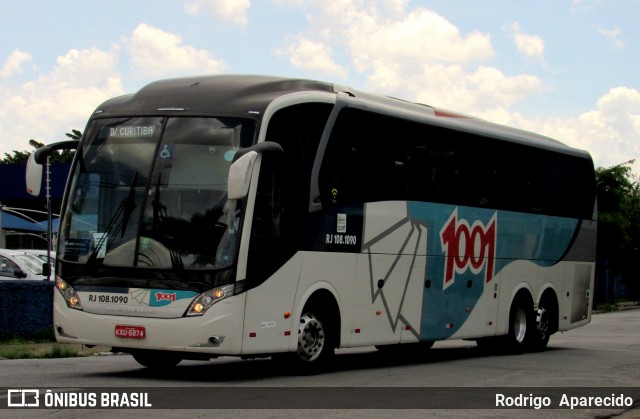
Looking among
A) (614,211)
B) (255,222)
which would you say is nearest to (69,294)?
(255,222)

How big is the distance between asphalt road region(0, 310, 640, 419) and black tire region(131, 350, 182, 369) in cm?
18

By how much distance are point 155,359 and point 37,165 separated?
9.79 feet

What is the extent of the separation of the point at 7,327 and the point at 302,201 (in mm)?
10320

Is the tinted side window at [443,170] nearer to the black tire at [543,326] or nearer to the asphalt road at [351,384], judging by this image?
the black tire at [543,326]

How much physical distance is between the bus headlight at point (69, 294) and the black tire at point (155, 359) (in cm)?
120

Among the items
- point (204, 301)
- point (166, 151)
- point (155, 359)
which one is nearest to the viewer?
point (204, 301)

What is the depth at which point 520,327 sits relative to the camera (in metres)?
21.5

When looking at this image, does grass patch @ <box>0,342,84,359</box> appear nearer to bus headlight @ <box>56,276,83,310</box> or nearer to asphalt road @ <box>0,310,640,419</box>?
asphalt road @ <box>0,310,640,419</box>

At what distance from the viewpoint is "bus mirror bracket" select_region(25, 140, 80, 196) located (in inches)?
577

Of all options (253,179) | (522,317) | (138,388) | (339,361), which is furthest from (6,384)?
(522,317)

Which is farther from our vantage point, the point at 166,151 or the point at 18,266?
the point at 18,266

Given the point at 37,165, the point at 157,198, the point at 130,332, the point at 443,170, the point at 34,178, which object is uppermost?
the point at 443,170

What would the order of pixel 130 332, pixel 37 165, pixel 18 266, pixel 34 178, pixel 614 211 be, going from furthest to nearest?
pixel 614 211, pixel 18 266, pixel 37 165, pixel 34 178, pixel 130 332

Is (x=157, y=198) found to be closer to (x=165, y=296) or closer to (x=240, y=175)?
(x=165, y=296)
